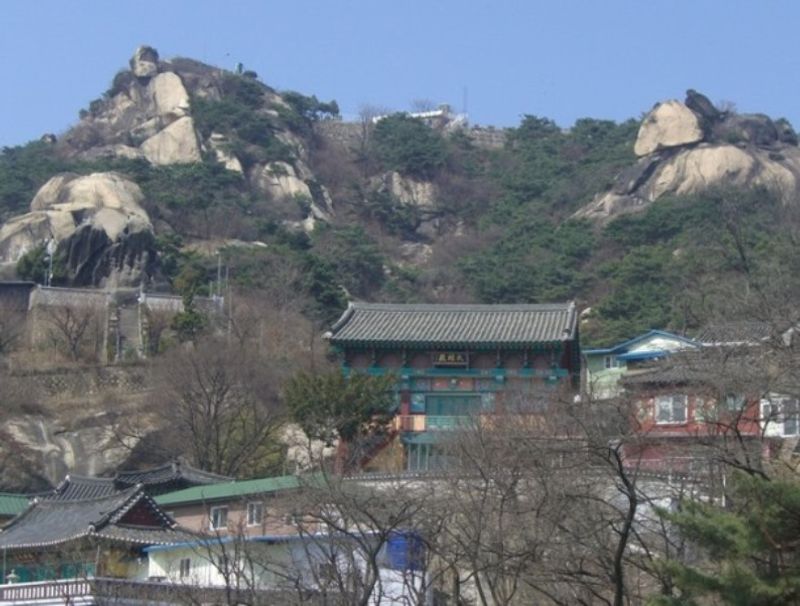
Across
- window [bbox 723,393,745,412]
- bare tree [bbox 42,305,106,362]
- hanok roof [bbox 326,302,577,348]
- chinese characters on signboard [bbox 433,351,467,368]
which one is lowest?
window [bbox 723,393,745,412]

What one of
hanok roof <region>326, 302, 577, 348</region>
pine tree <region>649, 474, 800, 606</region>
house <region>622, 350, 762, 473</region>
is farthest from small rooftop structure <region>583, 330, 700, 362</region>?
pine tree <region>649, 474, 800, 606</region>

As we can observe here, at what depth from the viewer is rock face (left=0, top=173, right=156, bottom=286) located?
5253cm

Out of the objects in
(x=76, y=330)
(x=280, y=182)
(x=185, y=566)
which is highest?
(x=280, y=182)

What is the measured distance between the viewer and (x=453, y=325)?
127ft

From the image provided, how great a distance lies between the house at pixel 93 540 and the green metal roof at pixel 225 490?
0.92m

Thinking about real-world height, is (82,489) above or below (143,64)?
below

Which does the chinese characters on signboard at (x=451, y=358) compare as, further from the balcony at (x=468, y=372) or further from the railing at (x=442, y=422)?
the railing at (x=442, y=422)

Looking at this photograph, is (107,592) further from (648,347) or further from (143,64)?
(143,64)

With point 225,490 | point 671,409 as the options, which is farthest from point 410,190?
point 225,490

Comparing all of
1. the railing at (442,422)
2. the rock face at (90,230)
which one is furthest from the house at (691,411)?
the rock face at (90,230)

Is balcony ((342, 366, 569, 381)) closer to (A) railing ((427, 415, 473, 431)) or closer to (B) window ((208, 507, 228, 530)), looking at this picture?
(A) railing ((427, 415, 473, 431))

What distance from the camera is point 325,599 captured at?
1773 cm

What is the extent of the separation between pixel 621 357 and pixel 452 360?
4.21 m

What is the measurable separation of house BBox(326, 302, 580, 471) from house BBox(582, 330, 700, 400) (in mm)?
772
